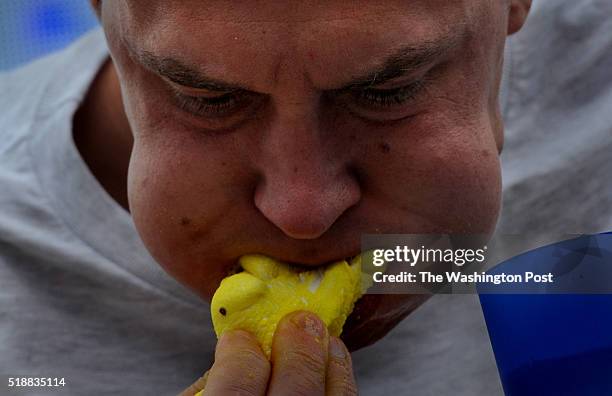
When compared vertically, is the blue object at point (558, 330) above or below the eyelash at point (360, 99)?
below

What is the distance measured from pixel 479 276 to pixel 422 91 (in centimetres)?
15

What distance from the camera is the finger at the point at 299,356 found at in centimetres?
63

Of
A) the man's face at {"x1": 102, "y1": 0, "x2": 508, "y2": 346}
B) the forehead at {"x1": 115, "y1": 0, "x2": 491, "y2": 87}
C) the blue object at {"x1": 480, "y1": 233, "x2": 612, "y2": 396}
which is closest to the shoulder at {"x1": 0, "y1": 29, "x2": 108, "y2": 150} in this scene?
the man's face at {"x1": 102, "y1": 0, "x2": 508, "y2": 346}

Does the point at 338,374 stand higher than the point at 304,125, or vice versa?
the point at 304,125

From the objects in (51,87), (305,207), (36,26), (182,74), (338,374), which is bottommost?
(338,374)

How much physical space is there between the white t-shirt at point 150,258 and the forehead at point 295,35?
0.38m

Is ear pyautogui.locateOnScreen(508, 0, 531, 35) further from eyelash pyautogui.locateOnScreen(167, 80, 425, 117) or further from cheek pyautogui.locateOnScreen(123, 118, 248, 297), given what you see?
cheek pyautogui.locateOnScreen(123, 118, 248, 297)

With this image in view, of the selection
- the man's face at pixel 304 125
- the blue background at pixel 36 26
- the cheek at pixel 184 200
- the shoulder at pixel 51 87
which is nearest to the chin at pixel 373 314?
the man's face at pixel 304 125

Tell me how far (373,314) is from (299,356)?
130mm

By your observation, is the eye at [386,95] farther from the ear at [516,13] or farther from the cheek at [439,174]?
the ear at [516,13]

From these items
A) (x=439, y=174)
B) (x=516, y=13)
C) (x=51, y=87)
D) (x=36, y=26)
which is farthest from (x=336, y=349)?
(x=36, y=26)

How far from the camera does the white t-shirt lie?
3.15 feet

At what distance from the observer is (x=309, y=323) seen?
66 cm

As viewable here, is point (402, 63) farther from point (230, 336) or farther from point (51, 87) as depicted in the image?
point (51, 87)
